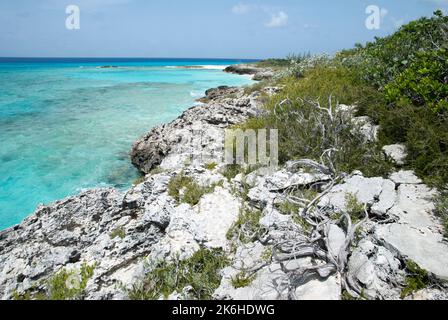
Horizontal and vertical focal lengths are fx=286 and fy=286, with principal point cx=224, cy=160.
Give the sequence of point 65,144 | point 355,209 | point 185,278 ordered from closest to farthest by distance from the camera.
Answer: point 185,278 → point 355,209 → point 65,144

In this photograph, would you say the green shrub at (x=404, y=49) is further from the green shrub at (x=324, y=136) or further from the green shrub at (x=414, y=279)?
the green shrub at (x=414, y=279)

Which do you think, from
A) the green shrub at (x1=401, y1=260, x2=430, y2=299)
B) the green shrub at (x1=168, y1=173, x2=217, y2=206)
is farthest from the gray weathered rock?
the green shrub at (x1=168, y1=173, x2=217, y2=206)

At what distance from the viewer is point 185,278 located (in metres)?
3.73

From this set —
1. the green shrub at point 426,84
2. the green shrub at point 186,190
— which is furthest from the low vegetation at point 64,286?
the green shrub at point 426,84

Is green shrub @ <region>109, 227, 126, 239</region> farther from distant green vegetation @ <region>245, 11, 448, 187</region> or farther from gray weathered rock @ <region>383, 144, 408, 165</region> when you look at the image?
gray weathered rock @ <region>383, 144, 408, 165</region>

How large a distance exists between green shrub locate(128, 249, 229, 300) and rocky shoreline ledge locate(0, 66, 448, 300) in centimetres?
10

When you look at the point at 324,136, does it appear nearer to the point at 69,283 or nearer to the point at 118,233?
the point at 118,233

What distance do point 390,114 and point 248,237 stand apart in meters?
4.38

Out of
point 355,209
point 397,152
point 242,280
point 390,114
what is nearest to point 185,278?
point 242,280

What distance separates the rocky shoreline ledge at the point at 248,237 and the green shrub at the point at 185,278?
0.34 ft

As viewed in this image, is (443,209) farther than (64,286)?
No

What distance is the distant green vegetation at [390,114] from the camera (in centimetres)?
503

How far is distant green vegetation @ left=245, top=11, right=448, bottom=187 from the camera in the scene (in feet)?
16.5
